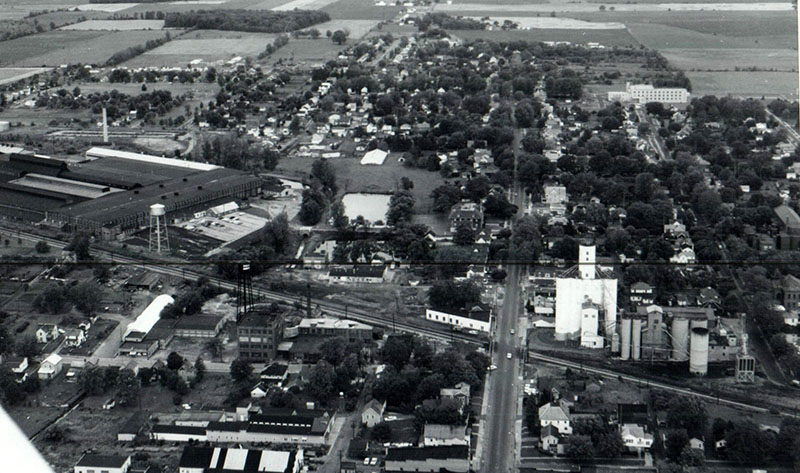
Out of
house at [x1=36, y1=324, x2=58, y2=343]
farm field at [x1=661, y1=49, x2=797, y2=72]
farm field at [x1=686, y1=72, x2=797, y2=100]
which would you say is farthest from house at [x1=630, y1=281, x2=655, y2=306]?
farm field at [x1=661, y1=49, x2=797, y2=72]

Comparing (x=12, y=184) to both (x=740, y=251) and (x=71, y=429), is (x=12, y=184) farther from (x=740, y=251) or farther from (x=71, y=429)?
(x=740, y=251)

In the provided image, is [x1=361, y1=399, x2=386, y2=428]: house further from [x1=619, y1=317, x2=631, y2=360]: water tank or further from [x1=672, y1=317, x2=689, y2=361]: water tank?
[x1=672, y1=317, x2=689, y2=361]: water tank

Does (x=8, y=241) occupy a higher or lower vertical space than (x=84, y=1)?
lower

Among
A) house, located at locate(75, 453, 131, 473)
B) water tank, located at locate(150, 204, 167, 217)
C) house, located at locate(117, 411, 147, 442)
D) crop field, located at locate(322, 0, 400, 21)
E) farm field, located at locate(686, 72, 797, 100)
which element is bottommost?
house, located at locate(117, 411, 147, 442)

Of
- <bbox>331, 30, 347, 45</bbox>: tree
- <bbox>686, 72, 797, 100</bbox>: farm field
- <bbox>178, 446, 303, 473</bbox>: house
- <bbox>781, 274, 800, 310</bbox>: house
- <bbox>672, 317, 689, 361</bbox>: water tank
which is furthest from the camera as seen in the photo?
<bbox>331, 30, 347, 45</bbox>: tree

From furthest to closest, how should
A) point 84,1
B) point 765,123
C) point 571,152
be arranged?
1. point 84,1
2. point 765,123
3. point 571,152

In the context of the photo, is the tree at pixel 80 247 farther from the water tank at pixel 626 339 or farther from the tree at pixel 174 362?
the water tank at pixel 626 339

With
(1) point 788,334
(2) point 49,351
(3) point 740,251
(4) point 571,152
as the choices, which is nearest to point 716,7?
(4) point 571,152

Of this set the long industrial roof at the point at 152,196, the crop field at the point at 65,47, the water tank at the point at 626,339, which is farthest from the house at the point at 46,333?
the crop field at the point at 65,47
